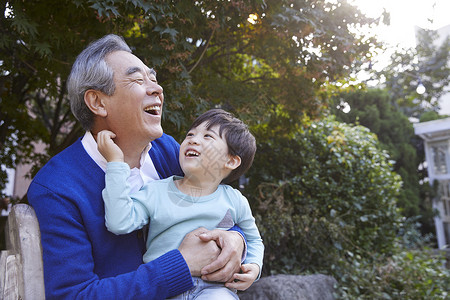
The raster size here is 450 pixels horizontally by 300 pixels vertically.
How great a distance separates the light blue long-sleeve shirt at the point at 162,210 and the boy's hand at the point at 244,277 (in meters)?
0.07

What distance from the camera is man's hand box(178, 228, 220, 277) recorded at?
1.43 meters

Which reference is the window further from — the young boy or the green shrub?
the young boy

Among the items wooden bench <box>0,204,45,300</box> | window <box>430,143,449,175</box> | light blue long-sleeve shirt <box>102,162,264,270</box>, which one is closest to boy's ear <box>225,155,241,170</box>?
light blue long-sleeve shirt <box>102,162,264,270</box>

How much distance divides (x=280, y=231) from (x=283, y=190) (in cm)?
87

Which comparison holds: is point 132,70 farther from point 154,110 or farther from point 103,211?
point 103,211

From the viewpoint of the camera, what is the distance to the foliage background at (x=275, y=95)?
114 inches

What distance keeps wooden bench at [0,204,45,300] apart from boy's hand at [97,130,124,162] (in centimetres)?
33

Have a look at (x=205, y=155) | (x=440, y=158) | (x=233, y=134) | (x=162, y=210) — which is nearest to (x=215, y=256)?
(x=162, y=210)

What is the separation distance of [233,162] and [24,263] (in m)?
0.86

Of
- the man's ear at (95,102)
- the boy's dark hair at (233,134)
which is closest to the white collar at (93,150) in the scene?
the man's ear at (95,102)

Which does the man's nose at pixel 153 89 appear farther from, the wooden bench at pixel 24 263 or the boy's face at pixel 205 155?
the wooden bench at pixel 24 263

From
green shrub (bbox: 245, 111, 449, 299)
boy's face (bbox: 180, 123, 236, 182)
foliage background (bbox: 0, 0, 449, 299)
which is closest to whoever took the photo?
boy's face (bbox: 180, 123, 236, 182)

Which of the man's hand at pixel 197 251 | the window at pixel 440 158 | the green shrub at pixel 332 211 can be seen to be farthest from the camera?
the window at pixel 440 158

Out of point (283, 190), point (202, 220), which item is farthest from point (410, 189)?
point (202, 220)
